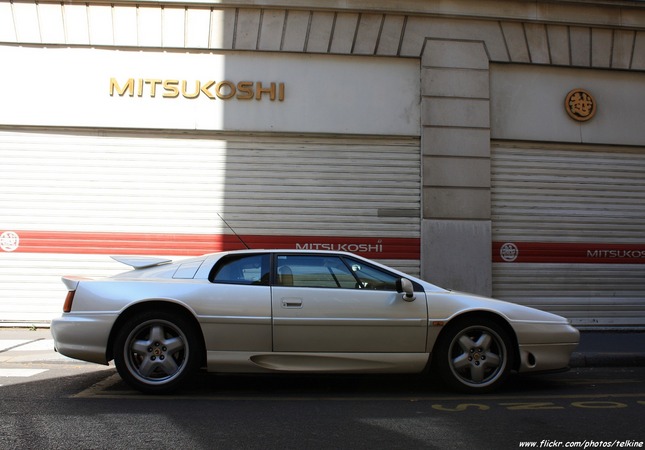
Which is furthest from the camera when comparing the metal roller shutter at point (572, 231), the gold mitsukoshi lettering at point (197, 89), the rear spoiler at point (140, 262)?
the metal roller shutter at point (572, 231)

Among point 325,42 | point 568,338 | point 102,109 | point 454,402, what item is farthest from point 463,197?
point 102,109

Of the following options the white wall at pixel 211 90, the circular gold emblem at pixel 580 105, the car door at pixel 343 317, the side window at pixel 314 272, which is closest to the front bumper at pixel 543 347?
the car door at pixel 343 317

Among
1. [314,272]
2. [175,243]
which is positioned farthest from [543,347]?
[175,243]

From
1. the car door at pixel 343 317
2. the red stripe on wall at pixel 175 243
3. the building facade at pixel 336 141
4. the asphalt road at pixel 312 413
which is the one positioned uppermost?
the building facade at pixel 336 141

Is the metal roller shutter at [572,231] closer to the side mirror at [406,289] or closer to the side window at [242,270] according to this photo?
the side mirror at [406,289]

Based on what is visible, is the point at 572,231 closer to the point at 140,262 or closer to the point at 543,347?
the point at 543,347

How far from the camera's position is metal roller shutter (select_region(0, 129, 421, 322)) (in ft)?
33.9

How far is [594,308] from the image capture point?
11016mm

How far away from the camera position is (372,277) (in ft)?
19.2

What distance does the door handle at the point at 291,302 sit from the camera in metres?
5.58

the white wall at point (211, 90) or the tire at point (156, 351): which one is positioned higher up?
the white wall at point (211, 90)

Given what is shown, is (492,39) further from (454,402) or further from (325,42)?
(454,402)

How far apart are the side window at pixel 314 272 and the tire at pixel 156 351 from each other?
1.01m

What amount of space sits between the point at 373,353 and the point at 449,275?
5.39 m
